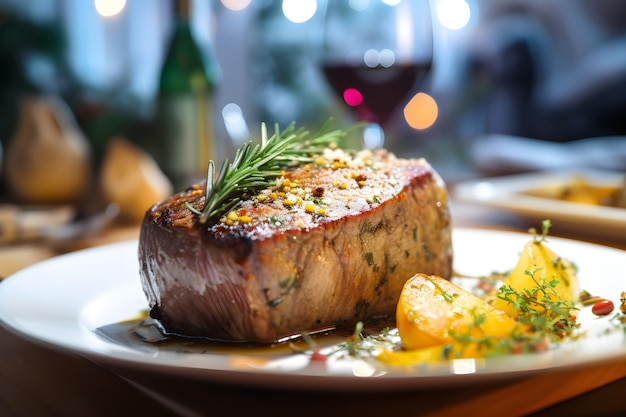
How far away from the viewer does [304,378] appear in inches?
32.9

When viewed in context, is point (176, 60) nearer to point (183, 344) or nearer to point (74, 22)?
point (74, 22)

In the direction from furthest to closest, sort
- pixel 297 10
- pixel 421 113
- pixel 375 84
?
1. pixel 421 113
2. pixel 297 10
3. pixel 375 84

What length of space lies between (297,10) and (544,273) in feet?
12.2

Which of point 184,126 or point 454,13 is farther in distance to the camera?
point 454,13

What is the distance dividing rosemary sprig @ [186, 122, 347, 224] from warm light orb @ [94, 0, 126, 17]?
125 inches

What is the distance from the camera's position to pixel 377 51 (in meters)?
2.21

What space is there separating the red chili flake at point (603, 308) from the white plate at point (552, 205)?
74cm

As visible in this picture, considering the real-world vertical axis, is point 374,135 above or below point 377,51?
below

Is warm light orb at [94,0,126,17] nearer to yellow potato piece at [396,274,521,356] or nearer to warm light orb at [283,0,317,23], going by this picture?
warm light orb at [283,0,317,23]

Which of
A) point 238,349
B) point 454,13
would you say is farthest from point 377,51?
point 454,13

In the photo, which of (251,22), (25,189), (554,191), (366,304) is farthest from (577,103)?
(366,304)

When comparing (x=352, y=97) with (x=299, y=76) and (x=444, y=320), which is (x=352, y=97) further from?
(x=299, y=76)

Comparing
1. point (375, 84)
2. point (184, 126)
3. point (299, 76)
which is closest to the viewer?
point (375, 84)

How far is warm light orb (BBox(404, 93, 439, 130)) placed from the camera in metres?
5.54
